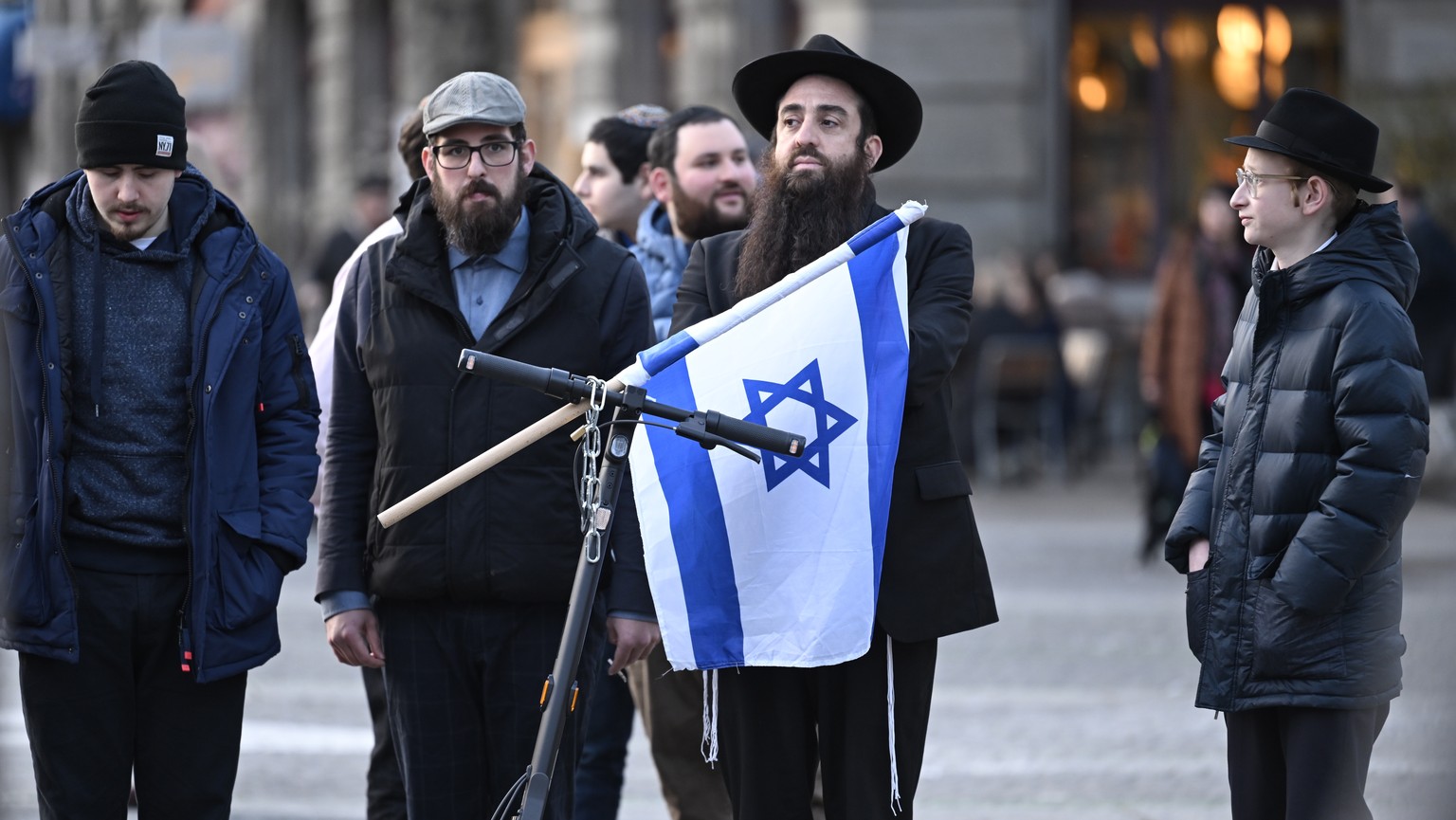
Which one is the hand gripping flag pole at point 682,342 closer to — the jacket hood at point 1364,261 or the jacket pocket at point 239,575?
the jacket pocket at point 239,575

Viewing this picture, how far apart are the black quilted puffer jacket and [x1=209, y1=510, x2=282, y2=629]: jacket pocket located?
213 cm

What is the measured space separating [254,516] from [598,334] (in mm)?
892

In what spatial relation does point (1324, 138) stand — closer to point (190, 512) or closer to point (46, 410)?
point (190, 512)

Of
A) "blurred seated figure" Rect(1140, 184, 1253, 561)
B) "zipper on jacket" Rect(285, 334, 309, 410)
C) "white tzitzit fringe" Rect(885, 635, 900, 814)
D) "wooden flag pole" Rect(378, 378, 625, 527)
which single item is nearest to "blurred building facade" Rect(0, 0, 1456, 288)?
"blurred seated figure" Rect(1140, 184, 1253, 561)

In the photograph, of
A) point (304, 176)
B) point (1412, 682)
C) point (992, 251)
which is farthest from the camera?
point (304, 176)

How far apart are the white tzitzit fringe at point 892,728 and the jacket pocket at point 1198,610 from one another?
2.21 feet

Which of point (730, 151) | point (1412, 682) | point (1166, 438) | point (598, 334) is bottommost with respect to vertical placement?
point (1412, 682)

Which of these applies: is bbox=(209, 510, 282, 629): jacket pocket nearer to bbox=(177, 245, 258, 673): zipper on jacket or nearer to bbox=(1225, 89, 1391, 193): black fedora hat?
bbox=(177, 245, 258, 673): zipper on jacket

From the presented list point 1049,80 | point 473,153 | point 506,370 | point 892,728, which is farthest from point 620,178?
point 1049,80

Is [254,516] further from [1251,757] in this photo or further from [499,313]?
[1251,757]

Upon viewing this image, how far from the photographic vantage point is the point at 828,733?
4.85 m

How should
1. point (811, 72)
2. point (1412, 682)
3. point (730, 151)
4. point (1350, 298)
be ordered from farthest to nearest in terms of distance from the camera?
1. point (1412, 682)
2. point (730, 151)
3. point (811, 72)
4. point (1350, 298)

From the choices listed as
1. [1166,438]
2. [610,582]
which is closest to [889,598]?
[610,582]

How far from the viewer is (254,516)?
4.88 m
